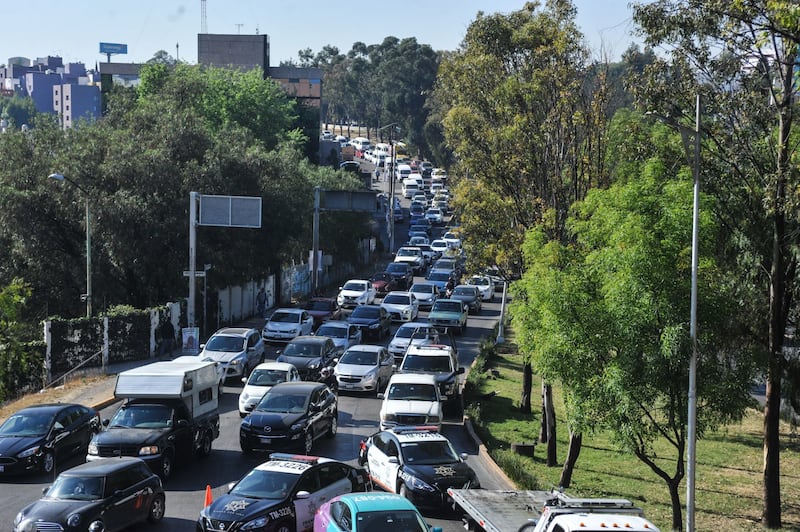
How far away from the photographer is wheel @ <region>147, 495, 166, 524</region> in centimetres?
1741

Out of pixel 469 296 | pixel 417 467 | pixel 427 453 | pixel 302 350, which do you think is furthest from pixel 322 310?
pixel 417 467

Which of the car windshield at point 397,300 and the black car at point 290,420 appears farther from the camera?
the car windshield at point 397,300

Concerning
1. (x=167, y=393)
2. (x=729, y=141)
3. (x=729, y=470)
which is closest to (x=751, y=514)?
(x=729, y=470)

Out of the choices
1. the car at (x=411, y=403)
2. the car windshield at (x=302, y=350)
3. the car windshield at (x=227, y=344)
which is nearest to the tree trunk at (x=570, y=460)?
the car at (x=411, y=403)

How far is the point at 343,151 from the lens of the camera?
14588 cm

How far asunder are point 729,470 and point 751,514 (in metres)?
4.54

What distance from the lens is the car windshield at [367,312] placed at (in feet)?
143

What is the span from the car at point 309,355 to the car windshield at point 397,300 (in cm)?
1417

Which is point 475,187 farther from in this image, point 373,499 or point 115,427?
point 373,499

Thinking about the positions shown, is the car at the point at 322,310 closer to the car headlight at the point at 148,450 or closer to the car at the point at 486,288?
the car at the point at 486,288

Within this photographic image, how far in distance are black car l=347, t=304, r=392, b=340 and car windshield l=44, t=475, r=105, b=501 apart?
25.6m

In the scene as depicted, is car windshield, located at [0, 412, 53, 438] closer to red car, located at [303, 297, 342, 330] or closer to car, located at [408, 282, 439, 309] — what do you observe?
red car, located at [303, 297, 342, 330]

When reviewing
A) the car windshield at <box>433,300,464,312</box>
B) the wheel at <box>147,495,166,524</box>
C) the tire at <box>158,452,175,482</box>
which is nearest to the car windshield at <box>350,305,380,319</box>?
the car windshield at <box>433,300,464,312</box>

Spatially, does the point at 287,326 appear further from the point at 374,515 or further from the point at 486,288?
the point at 374,515
